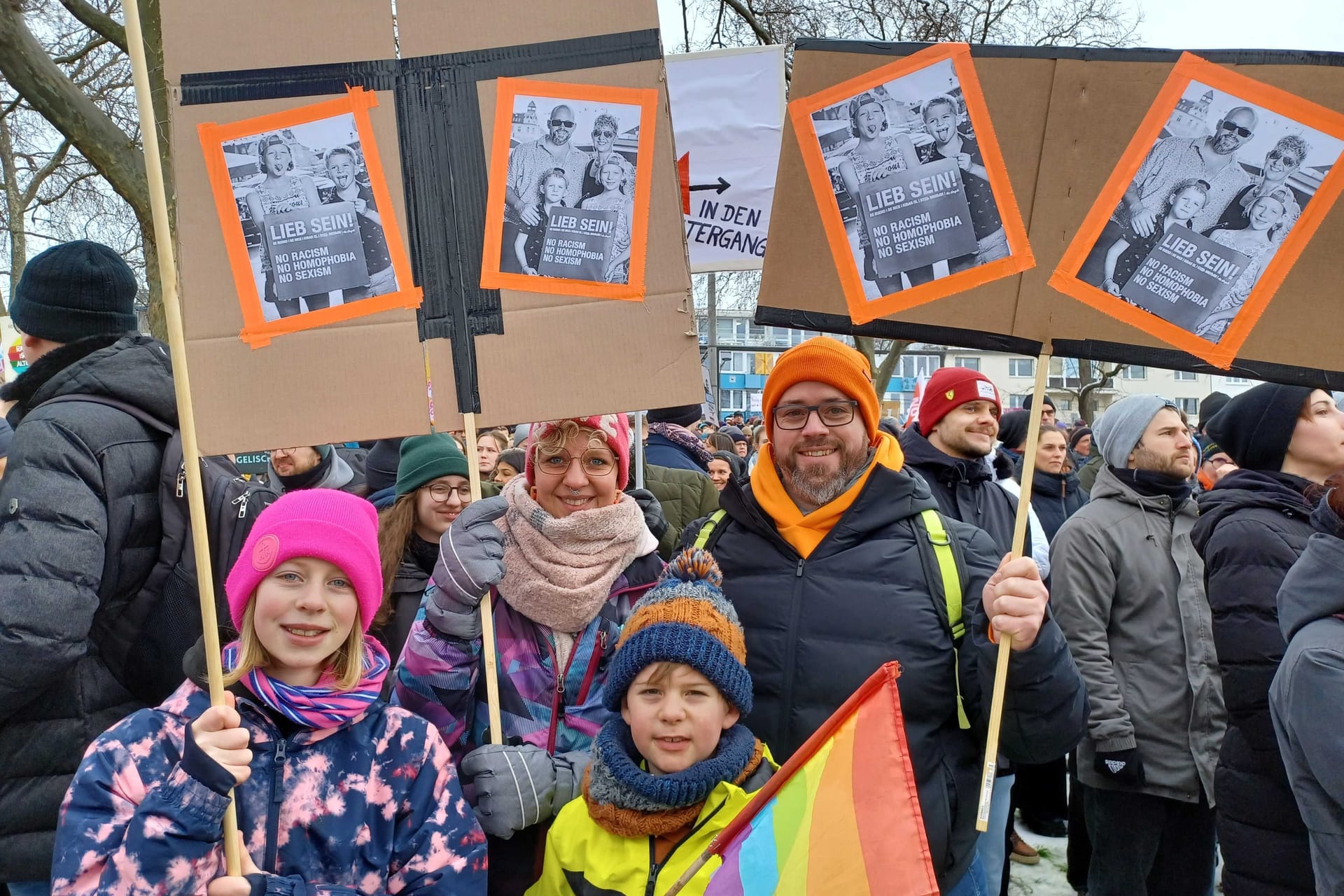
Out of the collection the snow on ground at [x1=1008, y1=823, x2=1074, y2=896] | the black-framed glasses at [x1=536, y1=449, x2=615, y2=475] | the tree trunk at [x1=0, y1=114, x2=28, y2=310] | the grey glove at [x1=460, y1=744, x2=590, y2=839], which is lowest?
the snow on ground at [x1=1008, y1=823, x2=1074, y2=896]

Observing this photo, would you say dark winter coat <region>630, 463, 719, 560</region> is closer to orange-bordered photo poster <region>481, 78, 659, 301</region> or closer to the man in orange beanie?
the man in orange beanie

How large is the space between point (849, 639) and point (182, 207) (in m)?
1.83

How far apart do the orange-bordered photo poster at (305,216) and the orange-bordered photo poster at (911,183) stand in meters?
1.01

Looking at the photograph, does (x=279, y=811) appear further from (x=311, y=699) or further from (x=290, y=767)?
(x=311, y=699)

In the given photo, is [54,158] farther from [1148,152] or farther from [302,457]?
[1148,152]

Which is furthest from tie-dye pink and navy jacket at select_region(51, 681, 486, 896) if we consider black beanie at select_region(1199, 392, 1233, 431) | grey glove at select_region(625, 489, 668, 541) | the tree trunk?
the tree trunk

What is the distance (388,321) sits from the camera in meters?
2.27

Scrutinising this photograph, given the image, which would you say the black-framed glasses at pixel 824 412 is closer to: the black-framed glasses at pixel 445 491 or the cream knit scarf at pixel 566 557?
the cream knit scarf at pixel 566 557

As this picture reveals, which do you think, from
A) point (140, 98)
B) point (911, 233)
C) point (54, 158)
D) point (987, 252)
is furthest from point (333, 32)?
point (54, 158)

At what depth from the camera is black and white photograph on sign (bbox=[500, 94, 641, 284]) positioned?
7.52ft

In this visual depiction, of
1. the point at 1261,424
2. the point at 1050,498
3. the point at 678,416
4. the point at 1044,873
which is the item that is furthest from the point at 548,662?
the point at 1050,498

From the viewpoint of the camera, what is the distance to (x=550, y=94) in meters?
2.28

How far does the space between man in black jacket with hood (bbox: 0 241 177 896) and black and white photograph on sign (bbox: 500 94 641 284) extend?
39.3 inches

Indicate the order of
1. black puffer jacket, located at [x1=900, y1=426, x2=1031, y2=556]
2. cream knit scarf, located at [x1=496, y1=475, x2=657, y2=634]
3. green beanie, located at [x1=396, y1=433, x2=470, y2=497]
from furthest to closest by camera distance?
black puffer jacket, located at [x1=900, y1=426, x2=1031, y2=556], green beanie, located at [x1=396, y1=433, x2=470, y2=497], cream knit scarf, located at [x1=496, y1=475, x2=657, y2=634]
